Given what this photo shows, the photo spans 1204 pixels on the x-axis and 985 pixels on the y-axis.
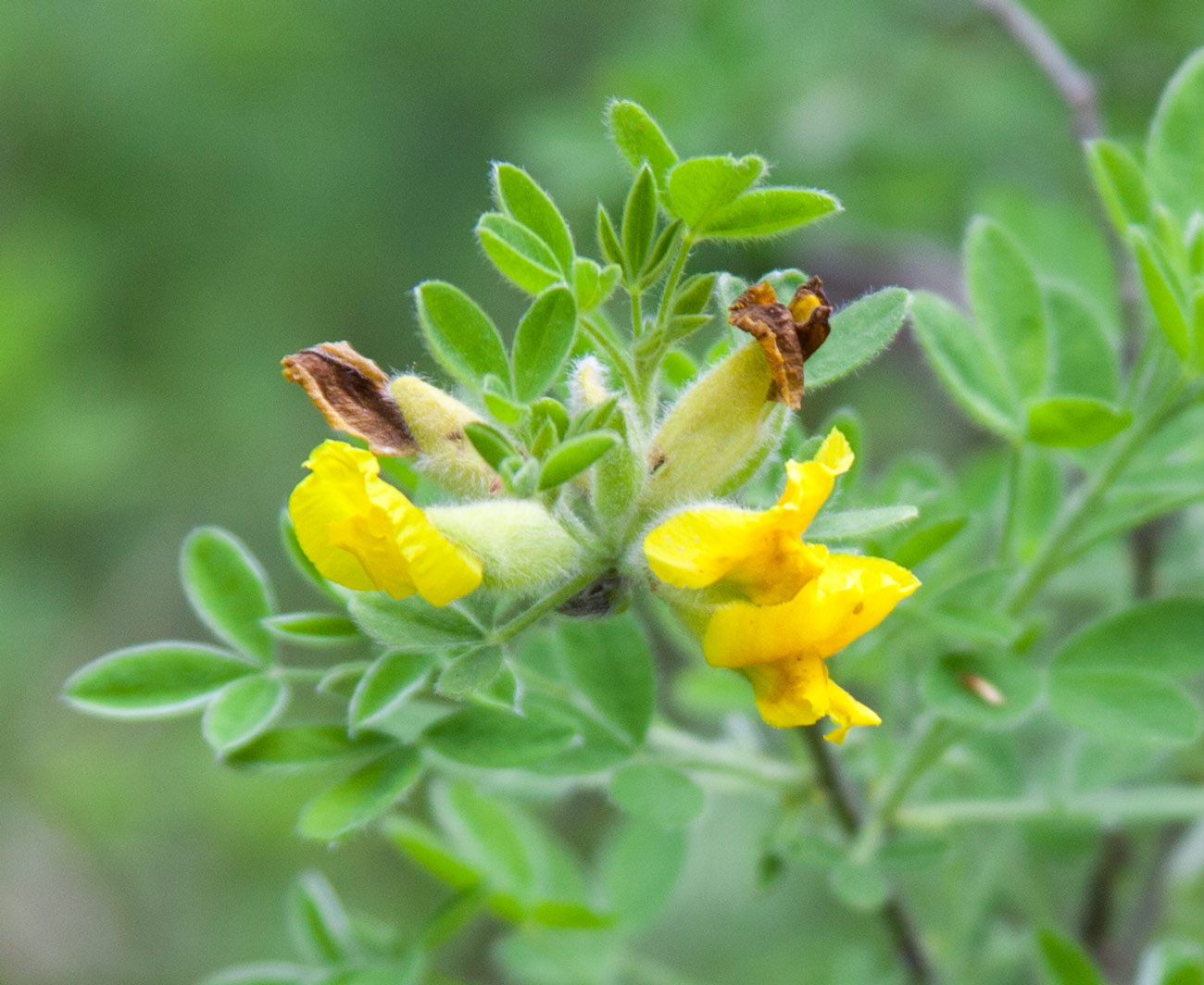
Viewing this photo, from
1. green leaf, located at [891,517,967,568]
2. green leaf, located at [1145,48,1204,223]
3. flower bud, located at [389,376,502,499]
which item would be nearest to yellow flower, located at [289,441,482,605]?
flower bud, located at [389,376,502,499]

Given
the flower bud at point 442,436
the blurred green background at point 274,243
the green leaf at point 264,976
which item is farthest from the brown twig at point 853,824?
the blurred green background at point 274,243

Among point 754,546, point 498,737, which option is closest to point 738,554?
point 754,546

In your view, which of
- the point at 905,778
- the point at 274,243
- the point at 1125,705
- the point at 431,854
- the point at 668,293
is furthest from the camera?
A: the point at 274,243

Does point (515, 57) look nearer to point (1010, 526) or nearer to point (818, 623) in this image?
point (1010, 526)

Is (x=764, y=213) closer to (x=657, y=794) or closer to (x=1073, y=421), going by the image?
(x=1073, y=421)

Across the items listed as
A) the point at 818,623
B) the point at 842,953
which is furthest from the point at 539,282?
the point at 842,953

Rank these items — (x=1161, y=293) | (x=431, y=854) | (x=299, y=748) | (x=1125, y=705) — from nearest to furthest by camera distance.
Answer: (x=1161, y=293) < (x=299, y=748) < (x=1125, y=705) < (x=431, y=854)
